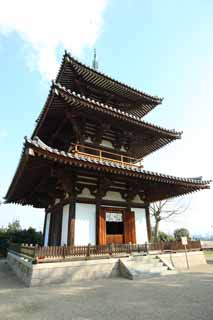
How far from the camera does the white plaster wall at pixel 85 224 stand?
30.1 ft

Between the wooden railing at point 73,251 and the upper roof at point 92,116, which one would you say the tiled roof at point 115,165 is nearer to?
the upper roof at point 92,116

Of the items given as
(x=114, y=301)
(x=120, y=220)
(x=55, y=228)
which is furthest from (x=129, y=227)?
(x=114, y=301)

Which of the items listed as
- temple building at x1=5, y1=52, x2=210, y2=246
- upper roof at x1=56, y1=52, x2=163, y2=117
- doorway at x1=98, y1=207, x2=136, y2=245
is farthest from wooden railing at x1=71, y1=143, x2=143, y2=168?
upper roof at x1=56, y1=52, x2=163, y2=117

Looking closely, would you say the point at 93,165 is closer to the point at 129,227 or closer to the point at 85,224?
the point at 85,224

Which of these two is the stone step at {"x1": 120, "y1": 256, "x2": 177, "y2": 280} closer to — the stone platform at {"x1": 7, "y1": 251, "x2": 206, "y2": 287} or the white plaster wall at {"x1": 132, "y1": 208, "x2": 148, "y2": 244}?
the stone platform at {"x1": 7, "y1": 251, "x2": 206, "y2": 287}

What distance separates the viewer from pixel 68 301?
560 cm

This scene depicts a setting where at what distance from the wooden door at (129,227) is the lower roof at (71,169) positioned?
1.63 metres

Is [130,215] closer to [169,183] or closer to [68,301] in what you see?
[169,183]

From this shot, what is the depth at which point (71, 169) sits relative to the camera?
30.5 ft

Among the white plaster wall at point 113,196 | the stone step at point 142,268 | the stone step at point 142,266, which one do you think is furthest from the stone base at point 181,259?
the white plaster wall at point 113,196

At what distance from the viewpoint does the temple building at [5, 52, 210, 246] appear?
9.06m

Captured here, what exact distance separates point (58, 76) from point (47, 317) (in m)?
11.2

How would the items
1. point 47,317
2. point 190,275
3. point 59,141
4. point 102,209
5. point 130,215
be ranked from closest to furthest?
point 47,317 → point 190,275 → point 102,209 → point 130,215 → point 59,141

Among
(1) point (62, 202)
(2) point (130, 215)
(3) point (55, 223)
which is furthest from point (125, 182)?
(3) point (55, 223)
